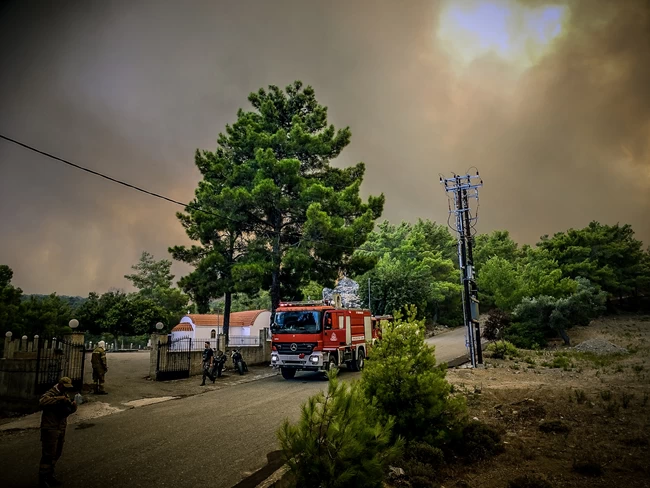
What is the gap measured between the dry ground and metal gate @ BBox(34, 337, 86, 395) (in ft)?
42.4

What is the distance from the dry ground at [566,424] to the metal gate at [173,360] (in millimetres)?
12473

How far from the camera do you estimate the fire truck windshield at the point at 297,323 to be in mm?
16906

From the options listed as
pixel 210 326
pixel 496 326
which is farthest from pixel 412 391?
pixel 210 326

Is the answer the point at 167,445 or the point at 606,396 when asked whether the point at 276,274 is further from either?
the point at 606,396

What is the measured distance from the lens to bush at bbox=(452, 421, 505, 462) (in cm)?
718

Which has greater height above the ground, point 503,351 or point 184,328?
point 184,328

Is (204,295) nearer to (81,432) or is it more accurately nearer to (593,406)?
(81,432)

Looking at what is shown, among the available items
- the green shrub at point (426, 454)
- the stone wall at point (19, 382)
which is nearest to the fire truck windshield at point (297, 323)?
the stone wall at point (19, 382)

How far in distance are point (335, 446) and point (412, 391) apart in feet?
9.52

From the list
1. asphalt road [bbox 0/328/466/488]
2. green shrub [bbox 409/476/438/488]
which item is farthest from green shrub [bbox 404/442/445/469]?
asphalt road [bbox 0/328/466/488]

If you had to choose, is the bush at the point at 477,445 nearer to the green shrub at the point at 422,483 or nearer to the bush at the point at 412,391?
the bush at the point at 412,391

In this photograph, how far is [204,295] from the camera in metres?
24.1

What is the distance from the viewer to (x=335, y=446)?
4527 mm

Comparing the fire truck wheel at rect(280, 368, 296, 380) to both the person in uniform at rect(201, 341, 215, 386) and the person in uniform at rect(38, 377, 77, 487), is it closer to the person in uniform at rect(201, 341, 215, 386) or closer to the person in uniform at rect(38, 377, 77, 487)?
the person in uniform at rect(201, 341, 215, 386)
